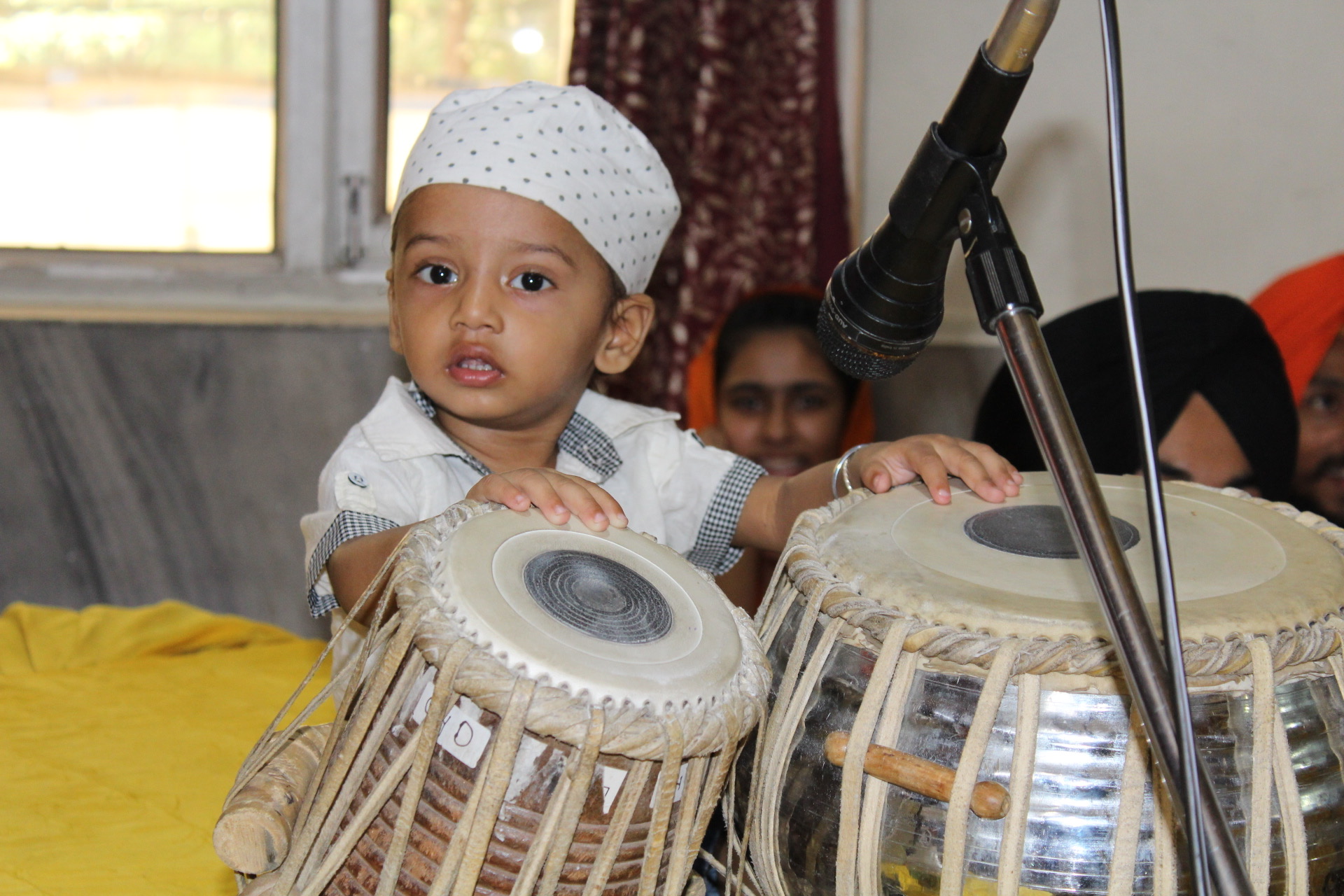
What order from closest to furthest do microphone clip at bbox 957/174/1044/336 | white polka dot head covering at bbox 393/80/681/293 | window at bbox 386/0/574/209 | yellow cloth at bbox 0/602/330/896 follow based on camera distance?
microphone clip at bbox 957/174/1044/336
yellow cloth at bbox 0/602/330/896
white polka dot head covering at bbox 393/80/681/293
window at bbox 386/0/574/209

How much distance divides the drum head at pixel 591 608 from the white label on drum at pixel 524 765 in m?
0.05

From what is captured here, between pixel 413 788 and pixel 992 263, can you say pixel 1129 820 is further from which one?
pixel 413 788

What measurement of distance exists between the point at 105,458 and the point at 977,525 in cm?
201

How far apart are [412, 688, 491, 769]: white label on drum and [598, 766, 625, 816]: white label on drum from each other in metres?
0.08

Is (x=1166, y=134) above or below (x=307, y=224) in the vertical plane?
above

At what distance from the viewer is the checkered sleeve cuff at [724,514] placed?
1431mm

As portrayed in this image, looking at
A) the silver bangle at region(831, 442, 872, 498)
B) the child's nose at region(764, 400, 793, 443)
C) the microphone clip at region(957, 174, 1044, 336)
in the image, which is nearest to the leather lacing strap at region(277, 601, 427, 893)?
the microphone clip at region(957, 174, 1044, 336)

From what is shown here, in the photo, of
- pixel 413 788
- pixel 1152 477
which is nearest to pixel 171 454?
pixel 413 788

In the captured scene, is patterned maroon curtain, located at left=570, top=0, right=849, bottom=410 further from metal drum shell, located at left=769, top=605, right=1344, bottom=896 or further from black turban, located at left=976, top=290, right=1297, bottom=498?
metal drum shell, located at left=769, top=605, right=1344, bottom=896

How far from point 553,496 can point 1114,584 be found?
469 millimetres

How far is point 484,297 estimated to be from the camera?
1.23 meters

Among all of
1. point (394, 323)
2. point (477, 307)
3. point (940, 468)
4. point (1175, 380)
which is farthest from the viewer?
point (1175, 380)

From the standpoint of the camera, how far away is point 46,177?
255cm

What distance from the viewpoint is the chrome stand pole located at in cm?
56
